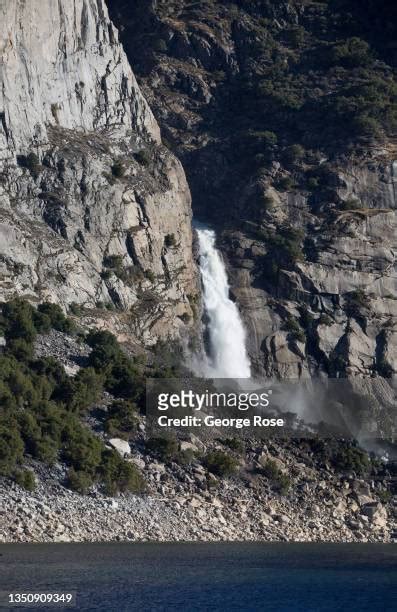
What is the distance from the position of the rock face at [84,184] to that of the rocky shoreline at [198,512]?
18858mm

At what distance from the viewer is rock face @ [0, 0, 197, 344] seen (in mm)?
85375

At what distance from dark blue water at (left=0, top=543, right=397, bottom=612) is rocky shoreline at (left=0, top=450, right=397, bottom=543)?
6.49ft

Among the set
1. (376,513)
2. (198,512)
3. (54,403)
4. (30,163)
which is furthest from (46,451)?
(30,163)

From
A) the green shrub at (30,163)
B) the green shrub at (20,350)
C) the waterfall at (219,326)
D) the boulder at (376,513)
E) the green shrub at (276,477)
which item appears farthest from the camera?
the waterfall at (219,326)

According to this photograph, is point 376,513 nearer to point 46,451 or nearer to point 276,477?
point 276,477

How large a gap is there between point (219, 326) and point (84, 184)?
1512cm

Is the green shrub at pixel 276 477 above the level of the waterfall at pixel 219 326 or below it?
below

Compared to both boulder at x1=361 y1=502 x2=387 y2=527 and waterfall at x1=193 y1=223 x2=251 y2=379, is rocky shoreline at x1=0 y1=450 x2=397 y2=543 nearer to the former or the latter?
boulder at x1=361 y1=502 x2=387 y2=527

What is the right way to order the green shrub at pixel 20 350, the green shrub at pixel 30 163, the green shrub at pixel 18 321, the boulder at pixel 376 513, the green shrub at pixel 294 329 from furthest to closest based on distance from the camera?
the green shrub at pixel 294 329 < the green shrub at pixel 30 163 < the green shrub at pixel 18 321 < the green shrub at pixel 20 350 < the boulder at pixel 376 513

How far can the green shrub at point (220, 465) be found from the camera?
72.4 meters

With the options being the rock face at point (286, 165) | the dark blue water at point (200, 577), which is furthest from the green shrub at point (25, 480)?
the rock face at point (286, 165)

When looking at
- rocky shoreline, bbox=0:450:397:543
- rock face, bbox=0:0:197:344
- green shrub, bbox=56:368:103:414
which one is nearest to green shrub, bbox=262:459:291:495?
rocky shoreline, bbox=0:450:397:543

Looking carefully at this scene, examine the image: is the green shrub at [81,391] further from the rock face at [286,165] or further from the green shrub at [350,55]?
the green shrub at [350,55]

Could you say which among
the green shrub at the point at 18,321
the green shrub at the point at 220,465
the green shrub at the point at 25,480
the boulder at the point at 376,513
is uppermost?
the green shrub at the point at 18,321
